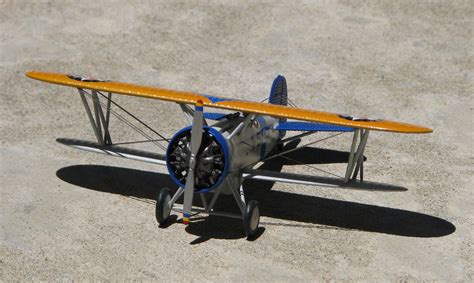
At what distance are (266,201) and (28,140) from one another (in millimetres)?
6479

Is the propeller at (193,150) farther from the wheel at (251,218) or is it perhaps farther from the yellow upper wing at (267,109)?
the wheel at (251,218)

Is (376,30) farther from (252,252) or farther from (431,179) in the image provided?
(252,252)

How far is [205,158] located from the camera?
14.6 m

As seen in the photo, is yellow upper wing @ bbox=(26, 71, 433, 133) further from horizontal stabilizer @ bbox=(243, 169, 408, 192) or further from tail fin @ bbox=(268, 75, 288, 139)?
tail fin @ bbox=(268, 75, 288, 139)

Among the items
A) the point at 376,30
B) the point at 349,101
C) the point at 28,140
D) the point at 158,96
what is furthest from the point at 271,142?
the point at 376,30

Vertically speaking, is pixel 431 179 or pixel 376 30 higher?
pixel 376 30

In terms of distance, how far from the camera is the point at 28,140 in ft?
62.9

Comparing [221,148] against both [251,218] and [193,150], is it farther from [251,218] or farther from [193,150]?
[251,218]

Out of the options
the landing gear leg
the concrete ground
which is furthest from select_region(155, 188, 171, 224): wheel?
the landing gear leg

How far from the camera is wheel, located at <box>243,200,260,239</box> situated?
48.7 feet

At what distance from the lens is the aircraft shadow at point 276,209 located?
1563cm

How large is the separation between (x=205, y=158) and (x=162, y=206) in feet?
4.95

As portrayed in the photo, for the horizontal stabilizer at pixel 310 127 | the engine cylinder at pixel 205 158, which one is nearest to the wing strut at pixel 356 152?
the horizontal stabilizer at pixel 310 127

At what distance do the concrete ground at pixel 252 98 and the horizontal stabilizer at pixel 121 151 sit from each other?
2.80 feet
